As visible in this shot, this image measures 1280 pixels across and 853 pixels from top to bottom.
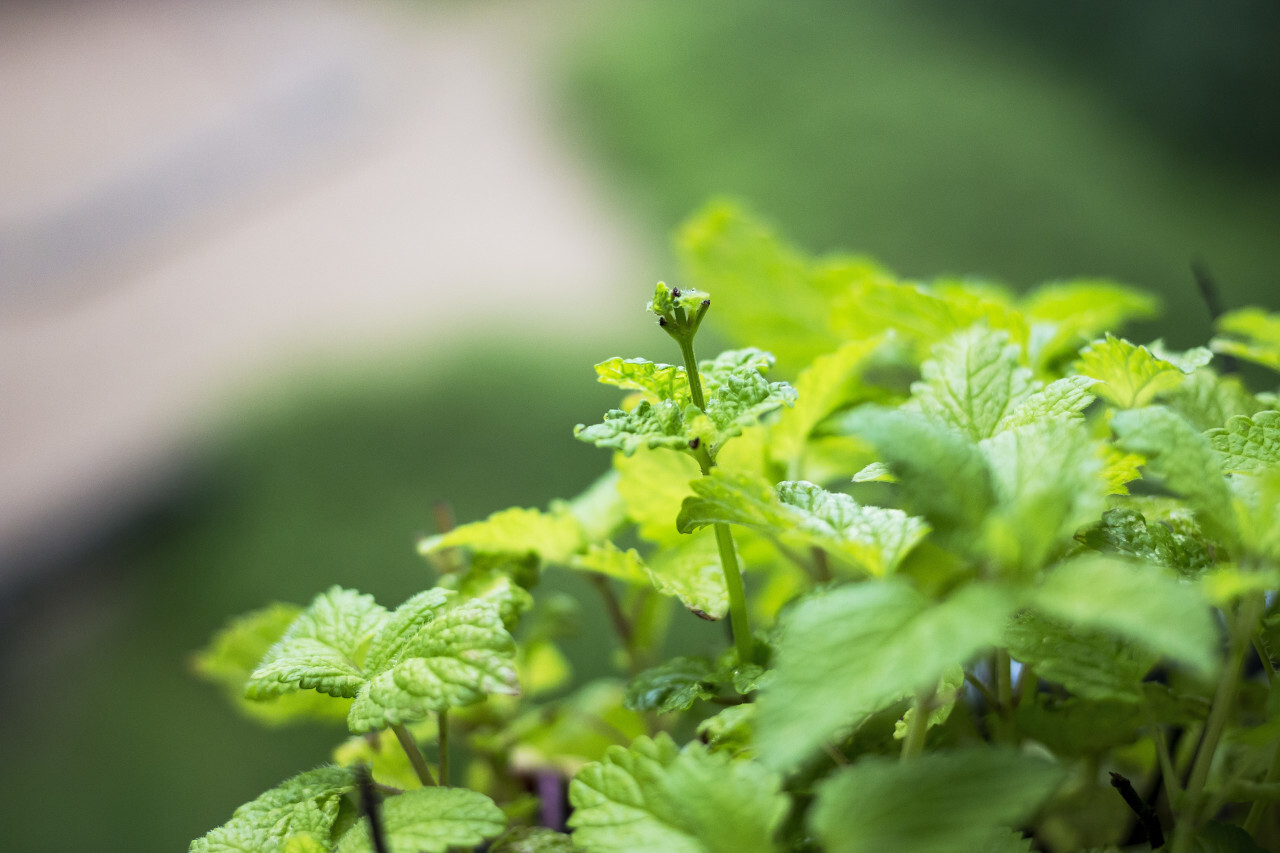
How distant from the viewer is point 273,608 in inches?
21.0

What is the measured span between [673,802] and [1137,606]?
17 cm

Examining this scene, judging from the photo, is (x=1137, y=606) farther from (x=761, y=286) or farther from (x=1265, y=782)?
(x=761, y=286)

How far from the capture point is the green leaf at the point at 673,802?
1.01 feet

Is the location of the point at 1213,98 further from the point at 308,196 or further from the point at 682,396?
the point at 308,196

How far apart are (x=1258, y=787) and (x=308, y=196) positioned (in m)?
2.00

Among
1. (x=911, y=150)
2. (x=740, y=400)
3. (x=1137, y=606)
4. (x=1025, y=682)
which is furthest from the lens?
(x=911, y=150)

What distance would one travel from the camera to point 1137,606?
0.27m

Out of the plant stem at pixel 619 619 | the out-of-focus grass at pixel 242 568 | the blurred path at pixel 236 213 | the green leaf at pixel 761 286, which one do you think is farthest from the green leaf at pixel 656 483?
the blurred path at pixel 236 213

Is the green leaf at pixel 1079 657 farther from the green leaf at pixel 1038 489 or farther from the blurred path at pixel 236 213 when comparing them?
the blurred path at pixel 236 213

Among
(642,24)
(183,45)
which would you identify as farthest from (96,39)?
(642,24)

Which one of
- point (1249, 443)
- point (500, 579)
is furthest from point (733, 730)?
point (1249, 443)

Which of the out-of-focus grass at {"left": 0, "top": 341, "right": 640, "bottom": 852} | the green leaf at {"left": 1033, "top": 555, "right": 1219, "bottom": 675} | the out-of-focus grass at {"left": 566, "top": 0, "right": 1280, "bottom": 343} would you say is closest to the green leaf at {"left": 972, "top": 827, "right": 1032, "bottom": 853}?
the green leaf at {"left": 1033, "top": 555, "right": 1219, "bottom": 675}

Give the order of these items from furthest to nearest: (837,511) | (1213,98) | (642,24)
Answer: (642,24), (1213,98), (837,511)

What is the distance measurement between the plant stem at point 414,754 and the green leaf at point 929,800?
0.66ft
